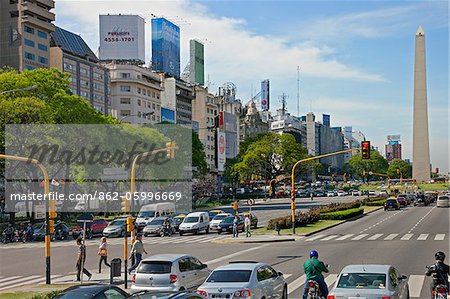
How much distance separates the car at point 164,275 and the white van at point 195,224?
102ft

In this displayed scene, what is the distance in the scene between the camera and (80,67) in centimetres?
11462

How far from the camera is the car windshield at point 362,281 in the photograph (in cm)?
1391

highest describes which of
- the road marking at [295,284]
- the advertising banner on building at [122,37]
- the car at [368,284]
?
the advertising banner on building at [122,37]

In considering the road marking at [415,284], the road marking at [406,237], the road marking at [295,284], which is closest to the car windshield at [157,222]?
the road marking at [406,237]

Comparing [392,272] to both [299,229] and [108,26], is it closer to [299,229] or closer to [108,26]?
[299,229]

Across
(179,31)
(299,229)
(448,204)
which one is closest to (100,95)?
(179,31)

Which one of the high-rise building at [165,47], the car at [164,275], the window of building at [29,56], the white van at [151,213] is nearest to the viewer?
the car at [164,275]

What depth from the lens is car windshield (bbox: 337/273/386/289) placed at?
13.9m

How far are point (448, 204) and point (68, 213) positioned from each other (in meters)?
50.1

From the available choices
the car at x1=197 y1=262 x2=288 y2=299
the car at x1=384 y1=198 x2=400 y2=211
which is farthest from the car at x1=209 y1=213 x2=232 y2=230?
the car at x1=197 y1=262 x2=288 y2=299

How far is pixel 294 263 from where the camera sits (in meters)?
28.3

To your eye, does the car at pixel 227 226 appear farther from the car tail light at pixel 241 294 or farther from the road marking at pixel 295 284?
the car tail light at pixel 241 294

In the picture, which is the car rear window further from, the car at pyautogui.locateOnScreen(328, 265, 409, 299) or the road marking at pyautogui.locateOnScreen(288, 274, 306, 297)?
the car at pyautogui.locateOnScreen(328, 265, 409, 299)

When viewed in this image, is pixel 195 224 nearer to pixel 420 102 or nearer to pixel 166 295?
pixel 166 295
